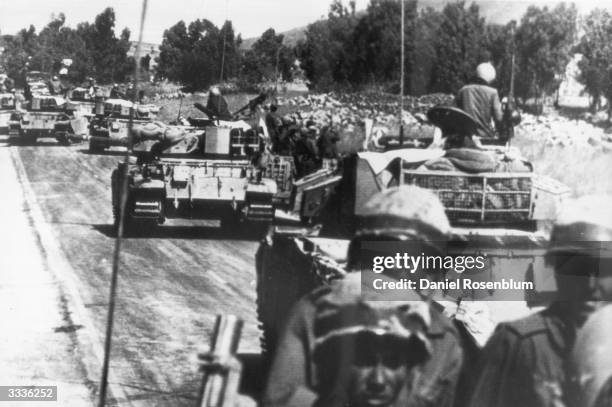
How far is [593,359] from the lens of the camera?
7.07ft

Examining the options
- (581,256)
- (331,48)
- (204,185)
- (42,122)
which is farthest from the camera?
(42,122)

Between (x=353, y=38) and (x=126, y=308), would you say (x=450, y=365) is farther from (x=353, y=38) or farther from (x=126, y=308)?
(x=126, y=308)

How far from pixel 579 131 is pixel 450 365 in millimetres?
5992

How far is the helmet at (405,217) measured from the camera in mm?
2502

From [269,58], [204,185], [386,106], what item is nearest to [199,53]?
[269,58]

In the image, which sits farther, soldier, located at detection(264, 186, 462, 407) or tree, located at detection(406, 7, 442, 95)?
tree, located at detection(406, 7, 442, 95)

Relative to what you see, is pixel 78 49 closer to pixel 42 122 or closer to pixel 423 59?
pixel 423 59

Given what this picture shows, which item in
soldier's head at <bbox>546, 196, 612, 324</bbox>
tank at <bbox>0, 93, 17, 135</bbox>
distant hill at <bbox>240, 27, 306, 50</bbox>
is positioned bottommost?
soldier's head at <bbox>546, 196, 612, 324</bbox>

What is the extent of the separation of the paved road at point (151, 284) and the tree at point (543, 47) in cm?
246

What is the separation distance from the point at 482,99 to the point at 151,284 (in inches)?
161

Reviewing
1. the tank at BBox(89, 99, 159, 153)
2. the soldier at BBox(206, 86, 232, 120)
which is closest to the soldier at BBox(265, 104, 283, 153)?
the soldier at BBox(206, 86, 232, 120)

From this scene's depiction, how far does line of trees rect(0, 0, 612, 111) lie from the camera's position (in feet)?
16.8

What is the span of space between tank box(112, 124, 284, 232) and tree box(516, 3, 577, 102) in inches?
180

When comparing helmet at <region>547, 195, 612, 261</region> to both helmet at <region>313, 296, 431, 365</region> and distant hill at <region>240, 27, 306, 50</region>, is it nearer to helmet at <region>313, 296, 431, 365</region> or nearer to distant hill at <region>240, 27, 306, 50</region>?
helmet at <region>313, 296, 431, 365</region>
